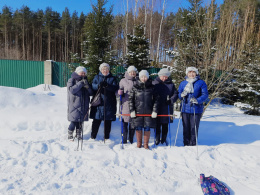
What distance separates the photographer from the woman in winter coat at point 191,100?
365 cm

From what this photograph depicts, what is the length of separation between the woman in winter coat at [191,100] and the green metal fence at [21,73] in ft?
36.4

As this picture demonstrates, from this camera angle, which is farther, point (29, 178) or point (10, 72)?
point (10, 72)

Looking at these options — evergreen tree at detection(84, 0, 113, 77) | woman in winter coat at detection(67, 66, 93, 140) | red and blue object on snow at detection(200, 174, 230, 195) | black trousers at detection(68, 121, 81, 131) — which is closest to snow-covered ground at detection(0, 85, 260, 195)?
red and blue object on snow at detection(200, 174, 230, 195)

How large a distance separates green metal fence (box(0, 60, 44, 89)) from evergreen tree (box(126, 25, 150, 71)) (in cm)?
677

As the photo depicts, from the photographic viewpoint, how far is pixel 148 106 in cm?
339

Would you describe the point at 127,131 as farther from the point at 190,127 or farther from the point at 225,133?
the point at 225,133

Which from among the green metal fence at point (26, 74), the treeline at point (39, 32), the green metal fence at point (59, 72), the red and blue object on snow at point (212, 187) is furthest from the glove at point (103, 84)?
the treeline at point (39, 32)

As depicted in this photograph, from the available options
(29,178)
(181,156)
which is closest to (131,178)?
(181,156)

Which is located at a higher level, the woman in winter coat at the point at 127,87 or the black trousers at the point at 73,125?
the woman in winter coat at the point at 127,87

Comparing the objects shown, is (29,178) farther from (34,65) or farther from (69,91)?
(34,65)

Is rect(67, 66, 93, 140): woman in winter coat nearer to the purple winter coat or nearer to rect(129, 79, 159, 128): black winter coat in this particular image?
the purple winter coat

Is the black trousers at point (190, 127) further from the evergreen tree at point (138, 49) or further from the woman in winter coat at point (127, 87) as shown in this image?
the evergreen tree at point (138, 49)

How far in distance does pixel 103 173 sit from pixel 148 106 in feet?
4.85

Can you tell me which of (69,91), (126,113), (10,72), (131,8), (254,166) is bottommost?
(254,166)
